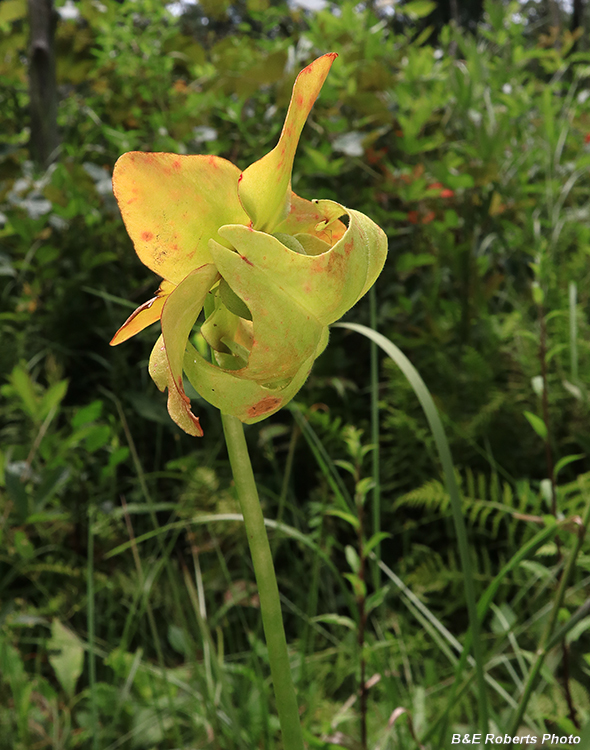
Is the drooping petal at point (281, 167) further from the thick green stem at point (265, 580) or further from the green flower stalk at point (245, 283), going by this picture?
the thick green stem at point (265, 580)

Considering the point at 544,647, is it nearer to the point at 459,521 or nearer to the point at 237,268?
the point at 459,521

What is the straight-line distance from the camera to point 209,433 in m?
1.64

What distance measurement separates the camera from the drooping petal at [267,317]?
27cm

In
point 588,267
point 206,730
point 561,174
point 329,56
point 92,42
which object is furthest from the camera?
point 92,42

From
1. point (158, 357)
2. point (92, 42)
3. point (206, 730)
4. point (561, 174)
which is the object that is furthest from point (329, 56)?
point (92, 42)

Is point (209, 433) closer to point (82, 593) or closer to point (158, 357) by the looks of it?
point (82, 593)

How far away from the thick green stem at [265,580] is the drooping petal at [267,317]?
0.12 ft

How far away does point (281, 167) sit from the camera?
11.6 inches

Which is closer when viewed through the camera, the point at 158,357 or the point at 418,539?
the point at 158,357

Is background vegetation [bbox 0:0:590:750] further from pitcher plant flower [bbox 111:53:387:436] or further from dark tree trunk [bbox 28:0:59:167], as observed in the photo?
pitcher plant flower [bbox 111:53:387:436]

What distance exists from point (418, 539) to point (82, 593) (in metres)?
0.84

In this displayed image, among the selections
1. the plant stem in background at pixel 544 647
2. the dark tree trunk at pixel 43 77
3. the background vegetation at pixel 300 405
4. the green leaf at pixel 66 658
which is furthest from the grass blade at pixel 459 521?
the dark tree trunk at pixel 43 77

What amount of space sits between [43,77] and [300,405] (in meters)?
1.45

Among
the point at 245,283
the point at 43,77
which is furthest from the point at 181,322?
the point at 43,77
